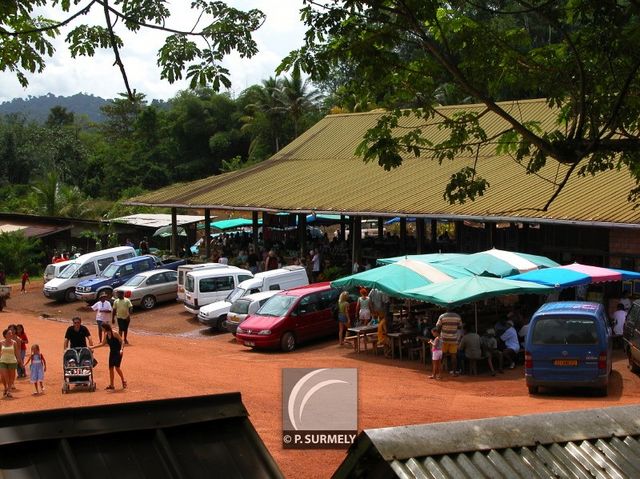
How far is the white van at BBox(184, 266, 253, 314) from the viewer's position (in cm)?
2869

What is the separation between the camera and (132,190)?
68.9m

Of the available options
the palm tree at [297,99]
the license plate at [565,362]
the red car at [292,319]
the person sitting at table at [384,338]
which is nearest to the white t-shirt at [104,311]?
the red car at [292,319]

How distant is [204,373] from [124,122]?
267 feet

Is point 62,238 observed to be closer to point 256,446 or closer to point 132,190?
point 132,190

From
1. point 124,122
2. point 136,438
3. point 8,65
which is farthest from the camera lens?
point 124,122

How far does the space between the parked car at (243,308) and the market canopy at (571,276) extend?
24.5ft

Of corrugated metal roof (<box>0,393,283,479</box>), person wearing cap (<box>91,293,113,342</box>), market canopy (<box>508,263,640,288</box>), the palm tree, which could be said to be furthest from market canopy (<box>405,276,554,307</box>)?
the palm tree

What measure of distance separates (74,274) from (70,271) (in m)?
0.41

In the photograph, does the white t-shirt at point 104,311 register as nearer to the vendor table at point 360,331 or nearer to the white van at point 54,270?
the vendor table at point 360,331

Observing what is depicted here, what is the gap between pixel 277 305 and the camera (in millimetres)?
23516

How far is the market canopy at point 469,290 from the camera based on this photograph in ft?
60.9

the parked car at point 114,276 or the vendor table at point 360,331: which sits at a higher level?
the parked car at point 114,276

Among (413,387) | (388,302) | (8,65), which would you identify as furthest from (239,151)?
(8,65)

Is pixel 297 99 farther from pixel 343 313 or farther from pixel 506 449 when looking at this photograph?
pixel 506 449
